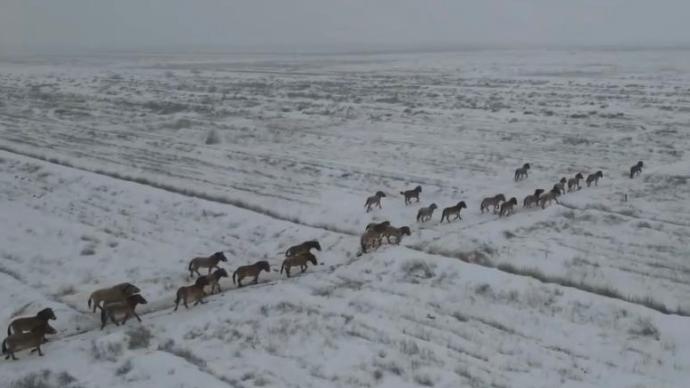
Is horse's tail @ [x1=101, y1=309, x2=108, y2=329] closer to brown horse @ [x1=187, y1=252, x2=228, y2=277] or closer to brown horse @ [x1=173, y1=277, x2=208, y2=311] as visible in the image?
brown horse @ [x1=173, y1=277, x2=208, y2=311]

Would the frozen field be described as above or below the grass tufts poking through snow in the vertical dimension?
above

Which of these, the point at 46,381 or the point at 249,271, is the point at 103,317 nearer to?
the point at 46,381

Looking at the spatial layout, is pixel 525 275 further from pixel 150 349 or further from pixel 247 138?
pixel 247 138

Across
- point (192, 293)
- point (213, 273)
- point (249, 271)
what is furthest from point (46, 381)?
point (249, 271)

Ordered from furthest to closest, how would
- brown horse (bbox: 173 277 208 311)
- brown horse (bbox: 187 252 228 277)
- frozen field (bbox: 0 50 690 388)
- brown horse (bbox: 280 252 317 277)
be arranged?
1. brown horse (bbox: 187 252 228 277)
2. brown horse (bbox: 280 252 317 277)
3. brown horse (bbox: 173 277 208 311)
4. frozen field (bbox: 0 50 690 388)

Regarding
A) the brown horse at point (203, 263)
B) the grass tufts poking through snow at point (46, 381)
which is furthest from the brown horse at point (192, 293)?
the grass tufts poking through snow at point (46, 381)

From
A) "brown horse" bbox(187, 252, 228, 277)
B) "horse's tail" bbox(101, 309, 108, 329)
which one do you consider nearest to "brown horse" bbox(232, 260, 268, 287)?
"brown horse" bbox(187, 252, 228, 277)
